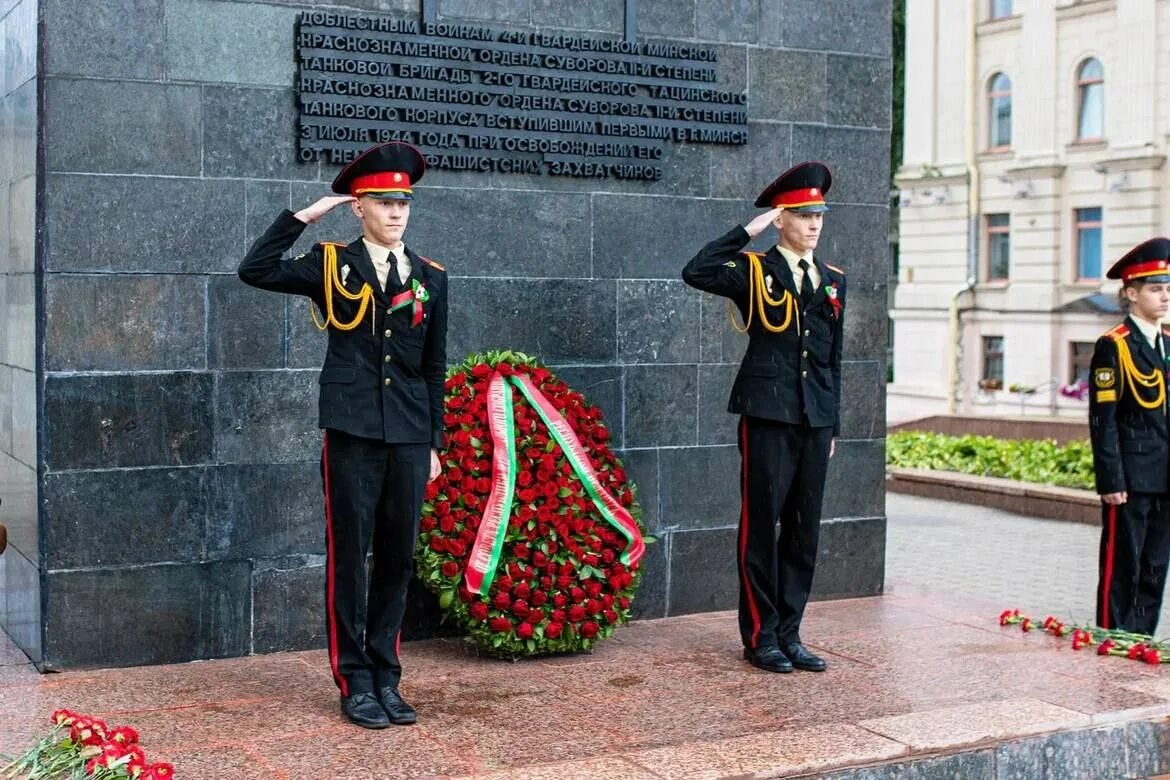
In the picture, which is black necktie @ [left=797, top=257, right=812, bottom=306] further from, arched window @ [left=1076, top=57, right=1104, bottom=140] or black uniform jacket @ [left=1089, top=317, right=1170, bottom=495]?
arched window @ [left=1076, top=57, right=1104, bottom=140]

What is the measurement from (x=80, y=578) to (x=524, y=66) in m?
3.04

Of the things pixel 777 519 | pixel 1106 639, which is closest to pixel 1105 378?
pixel 1106 639

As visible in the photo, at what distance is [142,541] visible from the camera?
675 cm

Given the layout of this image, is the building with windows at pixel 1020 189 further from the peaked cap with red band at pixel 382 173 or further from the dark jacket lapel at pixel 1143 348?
the peaked cap with red band at pixel 382 173

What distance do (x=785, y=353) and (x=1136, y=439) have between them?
185 cm

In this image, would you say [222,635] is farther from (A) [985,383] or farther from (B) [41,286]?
(A) [985,383]

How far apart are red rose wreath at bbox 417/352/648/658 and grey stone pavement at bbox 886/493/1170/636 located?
2381 mm

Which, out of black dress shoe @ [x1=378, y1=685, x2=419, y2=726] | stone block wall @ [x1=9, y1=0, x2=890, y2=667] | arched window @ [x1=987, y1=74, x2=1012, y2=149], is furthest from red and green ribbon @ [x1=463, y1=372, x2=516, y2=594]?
arched window @ [x1=987, y1=74, x2=1012, y2=149]

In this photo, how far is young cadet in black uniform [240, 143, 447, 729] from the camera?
582cm

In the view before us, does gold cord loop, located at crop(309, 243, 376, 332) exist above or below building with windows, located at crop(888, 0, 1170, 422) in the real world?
below

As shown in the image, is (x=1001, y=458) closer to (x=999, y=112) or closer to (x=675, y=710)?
(x=675, y=710)

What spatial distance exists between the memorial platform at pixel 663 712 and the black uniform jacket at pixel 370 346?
109 cm

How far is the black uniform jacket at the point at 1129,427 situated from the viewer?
24.2 ft

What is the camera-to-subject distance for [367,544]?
592 cm
